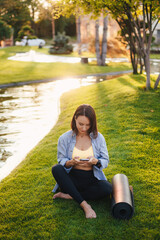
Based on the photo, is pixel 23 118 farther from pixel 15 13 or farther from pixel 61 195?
pixel 15 13

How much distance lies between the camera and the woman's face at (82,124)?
3603mm

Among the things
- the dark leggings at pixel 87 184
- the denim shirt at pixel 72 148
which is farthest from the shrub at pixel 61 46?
the dark leggings at pixel 87 184

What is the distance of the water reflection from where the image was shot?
249 inches

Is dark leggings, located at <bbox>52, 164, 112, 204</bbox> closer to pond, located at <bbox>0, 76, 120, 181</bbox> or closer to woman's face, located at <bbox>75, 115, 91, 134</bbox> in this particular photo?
woman's face, located at <bbox>75, 115, 91, 134</bbox>

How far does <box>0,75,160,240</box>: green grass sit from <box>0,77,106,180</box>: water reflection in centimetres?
35

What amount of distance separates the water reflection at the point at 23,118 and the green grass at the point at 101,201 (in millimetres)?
350

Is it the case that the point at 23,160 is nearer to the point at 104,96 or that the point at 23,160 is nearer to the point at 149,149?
the point at 149,149

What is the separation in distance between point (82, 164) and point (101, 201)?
2.43 ft

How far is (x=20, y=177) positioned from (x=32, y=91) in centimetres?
948

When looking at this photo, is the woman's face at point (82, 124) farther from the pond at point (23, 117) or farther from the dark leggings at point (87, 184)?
the pond at point (23, 117)

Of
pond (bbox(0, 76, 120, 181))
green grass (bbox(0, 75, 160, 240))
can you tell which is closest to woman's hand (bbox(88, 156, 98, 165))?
green grass (bbox(0, 75, 160, 240))

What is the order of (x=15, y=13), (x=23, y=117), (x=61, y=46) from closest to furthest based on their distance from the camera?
(x=23, y=117), (x=61, y=46), (x=15, y=13)

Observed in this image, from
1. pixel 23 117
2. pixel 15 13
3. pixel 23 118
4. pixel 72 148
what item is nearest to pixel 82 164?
pixel 72 148

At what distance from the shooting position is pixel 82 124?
12.0 ft
